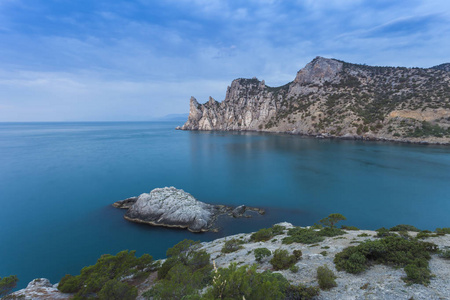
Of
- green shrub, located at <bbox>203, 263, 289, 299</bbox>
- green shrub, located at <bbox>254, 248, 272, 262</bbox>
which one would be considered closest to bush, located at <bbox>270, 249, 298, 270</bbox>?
green shrub, located at <bbox>254, 248, 272, 262</bbox>

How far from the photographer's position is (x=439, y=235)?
16.0m

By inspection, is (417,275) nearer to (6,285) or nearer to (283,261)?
(283,261)

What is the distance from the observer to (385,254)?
13.4 metres

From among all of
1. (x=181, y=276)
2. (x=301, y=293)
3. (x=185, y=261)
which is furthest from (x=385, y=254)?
(x=185, y=261)

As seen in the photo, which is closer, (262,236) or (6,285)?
(6,285)

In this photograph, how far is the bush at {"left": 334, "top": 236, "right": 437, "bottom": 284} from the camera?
12.6 meters

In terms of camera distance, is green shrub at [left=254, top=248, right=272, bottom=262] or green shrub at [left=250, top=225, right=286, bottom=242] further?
green shrub at [left=250, top=225, right=286, bottom=242]

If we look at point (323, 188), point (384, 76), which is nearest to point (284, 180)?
point (323, 188)

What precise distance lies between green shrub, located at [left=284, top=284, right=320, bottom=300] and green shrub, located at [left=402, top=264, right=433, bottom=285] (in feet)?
16.5

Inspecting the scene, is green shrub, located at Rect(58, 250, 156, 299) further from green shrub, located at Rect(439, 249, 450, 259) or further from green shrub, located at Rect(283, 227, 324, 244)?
green shrub, located at Rect(439, 249, 450, 259)

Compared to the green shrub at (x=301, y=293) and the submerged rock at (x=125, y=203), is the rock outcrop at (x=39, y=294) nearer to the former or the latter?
the green shrub at (x=301, y=293)

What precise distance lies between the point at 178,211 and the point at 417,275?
87.7 ft

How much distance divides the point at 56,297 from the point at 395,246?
23.7m

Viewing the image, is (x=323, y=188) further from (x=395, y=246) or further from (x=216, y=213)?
(x=395, y=246)
